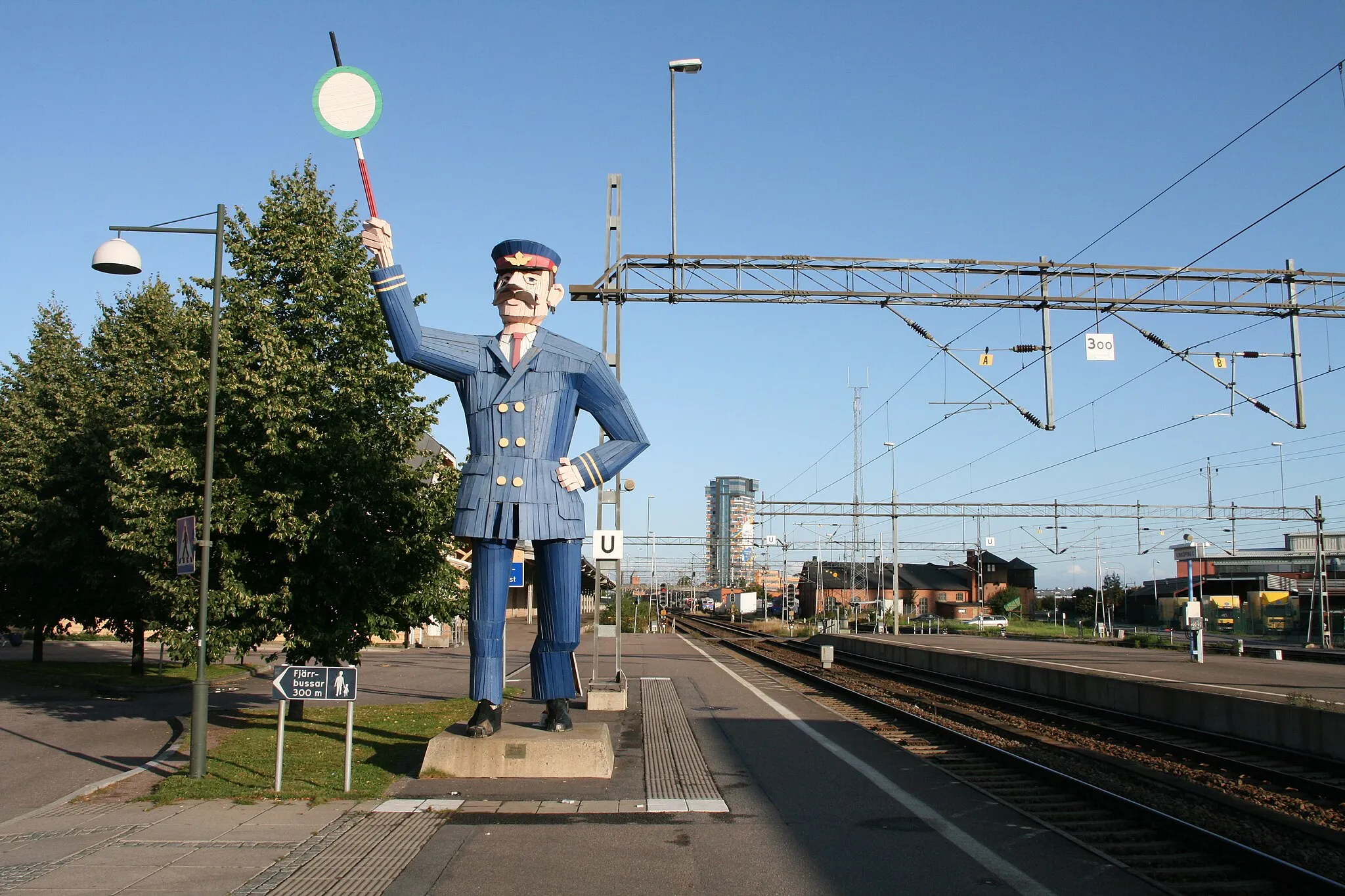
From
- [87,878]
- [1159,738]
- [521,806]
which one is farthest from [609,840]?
[1159,738]

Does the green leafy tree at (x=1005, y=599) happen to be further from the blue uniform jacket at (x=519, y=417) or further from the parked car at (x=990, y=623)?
the blue uniform jacket at (x=519, y=417)

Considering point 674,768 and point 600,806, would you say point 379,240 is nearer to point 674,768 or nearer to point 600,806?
point 600,806

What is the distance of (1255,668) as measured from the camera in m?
29.2

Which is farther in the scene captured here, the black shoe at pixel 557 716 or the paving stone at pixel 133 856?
the black shoe at pixel 557 716

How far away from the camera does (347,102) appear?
9242mm

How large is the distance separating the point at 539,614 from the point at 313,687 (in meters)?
2.53

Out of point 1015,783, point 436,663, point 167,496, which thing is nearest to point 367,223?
point 167,496

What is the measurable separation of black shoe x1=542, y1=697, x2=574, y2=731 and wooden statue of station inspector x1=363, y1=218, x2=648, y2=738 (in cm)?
73

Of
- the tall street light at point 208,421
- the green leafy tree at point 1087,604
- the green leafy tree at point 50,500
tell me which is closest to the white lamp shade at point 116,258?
the tall street light at point 208,421

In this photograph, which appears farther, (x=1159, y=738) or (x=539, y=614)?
(x=1159, y=738)

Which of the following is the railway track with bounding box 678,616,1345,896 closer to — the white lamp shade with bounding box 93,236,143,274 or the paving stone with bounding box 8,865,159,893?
the paving stone with bounding box 8,865,159,893

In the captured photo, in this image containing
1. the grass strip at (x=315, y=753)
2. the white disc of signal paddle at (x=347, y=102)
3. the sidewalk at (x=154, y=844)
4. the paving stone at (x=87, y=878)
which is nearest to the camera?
the paving stone at (x=87, y=878)

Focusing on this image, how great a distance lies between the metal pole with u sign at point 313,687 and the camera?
9938 mm

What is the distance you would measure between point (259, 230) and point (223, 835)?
962cm
